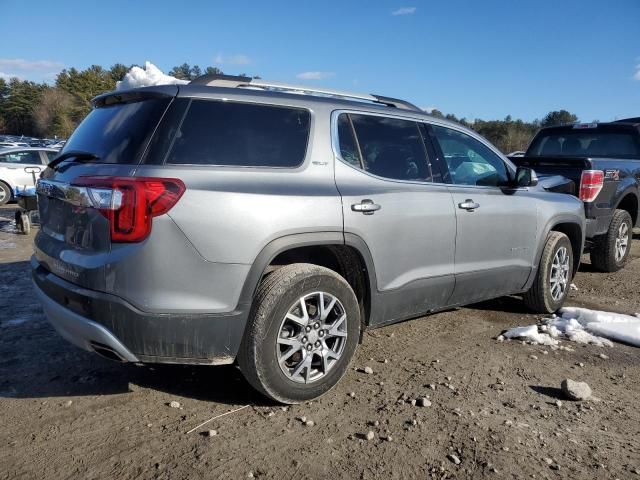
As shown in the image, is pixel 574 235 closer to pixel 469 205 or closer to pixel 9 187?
pixel 469 205

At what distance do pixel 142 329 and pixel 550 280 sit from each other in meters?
3.89

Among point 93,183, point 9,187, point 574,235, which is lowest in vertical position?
point 9,187

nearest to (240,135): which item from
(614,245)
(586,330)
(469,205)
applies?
(469,205)

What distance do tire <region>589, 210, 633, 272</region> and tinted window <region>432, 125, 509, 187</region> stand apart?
3.10 metres

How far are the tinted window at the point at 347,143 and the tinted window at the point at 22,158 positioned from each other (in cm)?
1372

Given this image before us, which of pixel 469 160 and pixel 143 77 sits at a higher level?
pixel 143 77

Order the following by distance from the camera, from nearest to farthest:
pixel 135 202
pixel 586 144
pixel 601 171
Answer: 1. pixel 135 202
2. pixel 601 171
3. pixel 586 144

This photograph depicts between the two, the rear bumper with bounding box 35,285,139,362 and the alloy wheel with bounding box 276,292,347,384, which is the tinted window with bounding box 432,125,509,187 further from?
the rear bumper with bounding box 35,285,139,362

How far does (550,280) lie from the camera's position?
5.05 meters

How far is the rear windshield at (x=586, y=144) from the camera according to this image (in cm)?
751

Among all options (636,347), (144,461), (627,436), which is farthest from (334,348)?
(636,347)

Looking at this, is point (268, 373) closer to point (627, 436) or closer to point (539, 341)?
point (627, 436)

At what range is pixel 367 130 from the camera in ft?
11.9

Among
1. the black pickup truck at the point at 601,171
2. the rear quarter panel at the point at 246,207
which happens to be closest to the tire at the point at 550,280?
the black pickup truck at the point at 601,171
